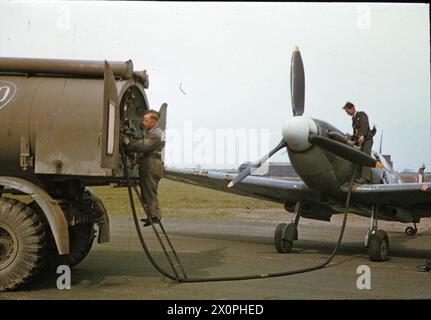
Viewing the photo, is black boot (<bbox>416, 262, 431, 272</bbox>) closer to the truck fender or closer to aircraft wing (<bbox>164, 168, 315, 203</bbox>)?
aircraft wing (<bbox>164, 168, 315, 203</bbox>)

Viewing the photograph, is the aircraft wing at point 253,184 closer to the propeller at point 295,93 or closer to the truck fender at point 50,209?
the propeller at point 295,93

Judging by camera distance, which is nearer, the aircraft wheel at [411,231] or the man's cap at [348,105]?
the man's cap at [348,105]

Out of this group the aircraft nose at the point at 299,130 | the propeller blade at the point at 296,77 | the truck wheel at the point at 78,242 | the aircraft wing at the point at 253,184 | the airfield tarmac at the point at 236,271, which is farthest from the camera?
the aircraft wing at the point at 253,184

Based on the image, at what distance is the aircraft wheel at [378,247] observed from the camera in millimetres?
9664

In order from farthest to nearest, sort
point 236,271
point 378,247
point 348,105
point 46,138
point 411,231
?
point 411,231 → point 348,105 → point 378,247 → point 236,271 → point 46,138

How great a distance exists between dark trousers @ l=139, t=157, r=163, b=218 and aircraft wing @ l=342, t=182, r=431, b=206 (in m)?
4.77

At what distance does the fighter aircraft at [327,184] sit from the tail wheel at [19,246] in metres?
4.53

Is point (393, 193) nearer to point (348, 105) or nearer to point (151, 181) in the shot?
point (348, 105)

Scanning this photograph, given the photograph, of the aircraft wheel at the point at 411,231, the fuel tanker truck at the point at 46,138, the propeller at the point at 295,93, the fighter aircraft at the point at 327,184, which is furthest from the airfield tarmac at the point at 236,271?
the aircraft wheel at the point at 411,231

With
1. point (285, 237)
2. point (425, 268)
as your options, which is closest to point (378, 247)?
point (425, 268)

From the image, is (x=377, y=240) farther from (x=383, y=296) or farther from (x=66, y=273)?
(x=66, y=273)

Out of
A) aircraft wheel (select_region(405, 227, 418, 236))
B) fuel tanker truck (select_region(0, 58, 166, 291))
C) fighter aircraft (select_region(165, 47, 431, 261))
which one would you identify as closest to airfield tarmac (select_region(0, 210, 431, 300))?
fuel tanker truck (select_region(0, 58, 166, 291))

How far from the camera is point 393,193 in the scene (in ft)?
32.6

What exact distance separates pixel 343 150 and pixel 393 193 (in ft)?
4.97
